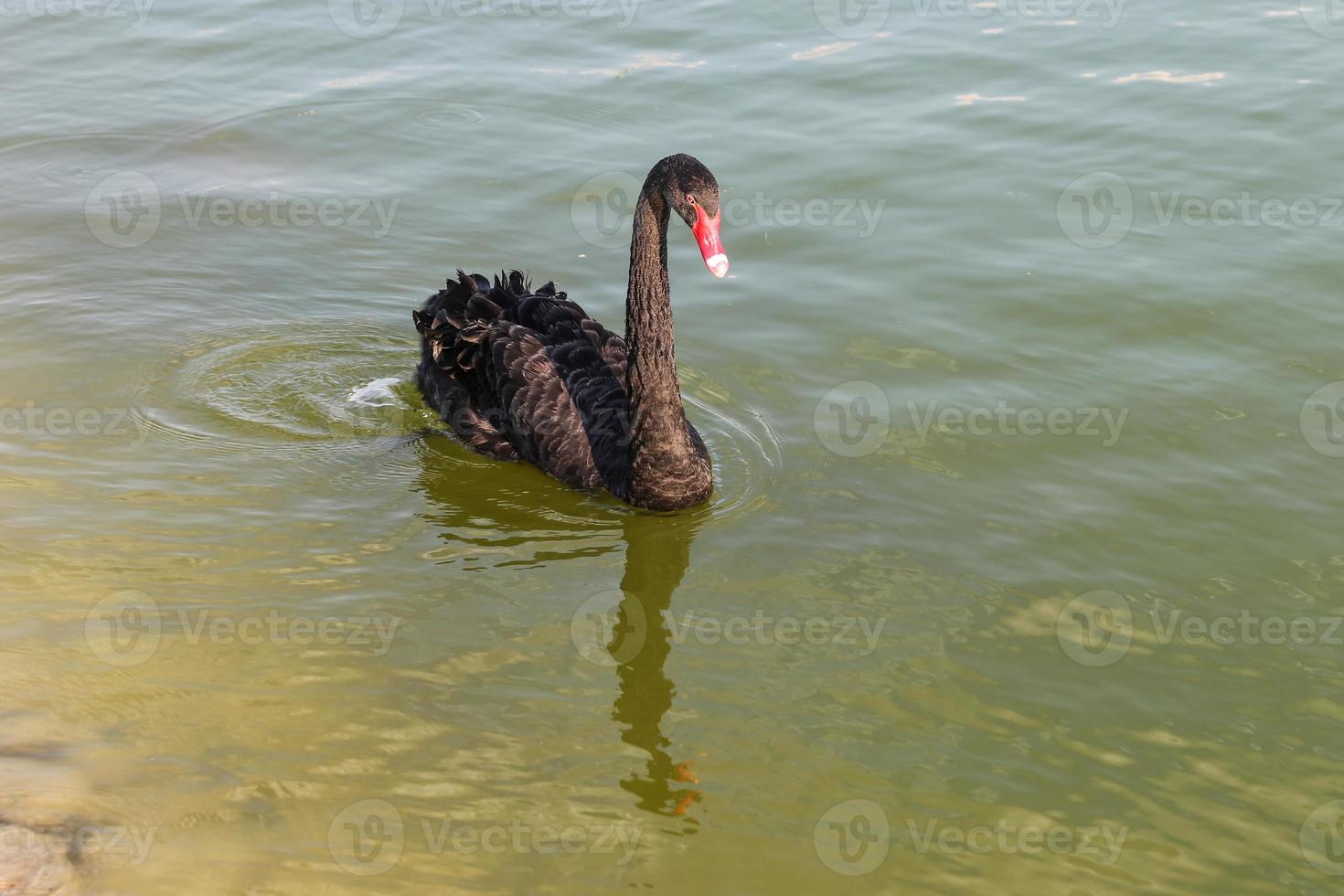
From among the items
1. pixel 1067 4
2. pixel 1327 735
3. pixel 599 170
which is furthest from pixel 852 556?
pixel 1067 4

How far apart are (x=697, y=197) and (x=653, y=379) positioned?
905mm

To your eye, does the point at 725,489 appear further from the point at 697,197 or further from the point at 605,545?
the point at 697,197

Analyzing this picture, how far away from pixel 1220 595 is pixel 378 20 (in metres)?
10.1

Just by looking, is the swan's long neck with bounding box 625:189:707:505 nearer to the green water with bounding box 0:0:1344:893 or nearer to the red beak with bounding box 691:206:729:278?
the green water with bounding box 0:0:1344:893

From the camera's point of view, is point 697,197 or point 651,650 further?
point 697,197

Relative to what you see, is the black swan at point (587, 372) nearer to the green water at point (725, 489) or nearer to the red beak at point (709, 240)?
the red beak at point (709, 240)

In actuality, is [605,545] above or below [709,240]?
below

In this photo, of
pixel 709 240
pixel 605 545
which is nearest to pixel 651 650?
pixel 605 545

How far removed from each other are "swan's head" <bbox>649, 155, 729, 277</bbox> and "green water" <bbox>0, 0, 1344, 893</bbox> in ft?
4.54

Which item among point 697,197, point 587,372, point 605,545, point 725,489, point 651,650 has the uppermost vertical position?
point 697,197

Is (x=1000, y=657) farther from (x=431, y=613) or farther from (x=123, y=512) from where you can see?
(x=123, y=512)

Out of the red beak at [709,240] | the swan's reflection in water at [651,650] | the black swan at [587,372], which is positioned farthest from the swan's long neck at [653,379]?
the red beak at [709,240]

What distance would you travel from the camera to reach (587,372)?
7.25 meters

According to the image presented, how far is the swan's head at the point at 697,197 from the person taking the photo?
238 inches
